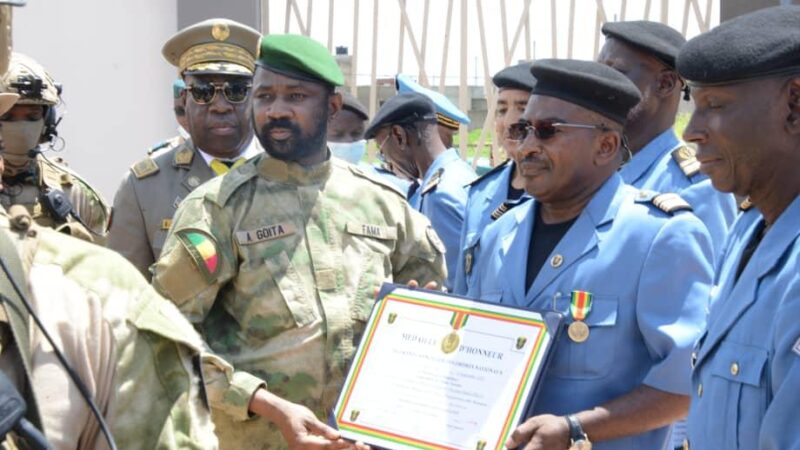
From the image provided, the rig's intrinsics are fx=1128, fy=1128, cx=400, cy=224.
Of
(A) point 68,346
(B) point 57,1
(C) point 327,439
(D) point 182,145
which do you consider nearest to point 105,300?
(A) point 68,346

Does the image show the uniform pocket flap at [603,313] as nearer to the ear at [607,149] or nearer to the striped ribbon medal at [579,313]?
the striped ribbon medal at [579,313]

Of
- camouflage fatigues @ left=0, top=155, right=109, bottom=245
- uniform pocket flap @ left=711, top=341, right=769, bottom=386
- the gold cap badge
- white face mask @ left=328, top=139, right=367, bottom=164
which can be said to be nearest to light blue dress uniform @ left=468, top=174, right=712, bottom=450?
uniform pocket flap @ left=711, top=341, right=769, bottom=386

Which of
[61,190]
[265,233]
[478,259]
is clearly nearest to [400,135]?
[61,190]

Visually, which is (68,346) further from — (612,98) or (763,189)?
(612,98)

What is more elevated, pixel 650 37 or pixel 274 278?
pixel 650 37

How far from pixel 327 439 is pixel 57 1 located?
614cm

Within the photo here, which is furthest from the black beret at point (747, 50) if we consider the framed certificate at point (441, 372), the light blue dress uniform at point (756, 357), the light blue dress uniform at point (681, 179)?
the light blue dress uniform at point (681, 179)

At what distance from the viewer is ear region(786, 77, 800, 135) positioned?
8.57 ft

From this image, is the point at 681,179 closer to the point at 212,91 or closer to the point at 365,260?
the point at 365,260

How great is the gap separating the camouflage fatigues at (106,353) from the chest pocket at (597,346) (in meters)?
1.41

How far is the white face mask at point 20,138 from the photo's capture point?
5289 mm

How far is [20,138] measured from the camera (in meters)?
5.38

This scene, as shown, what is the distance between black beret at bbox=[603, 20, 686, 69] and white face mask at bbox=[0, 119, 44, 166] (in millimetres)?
2725

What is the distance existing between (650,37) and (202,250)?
6.43 ft
